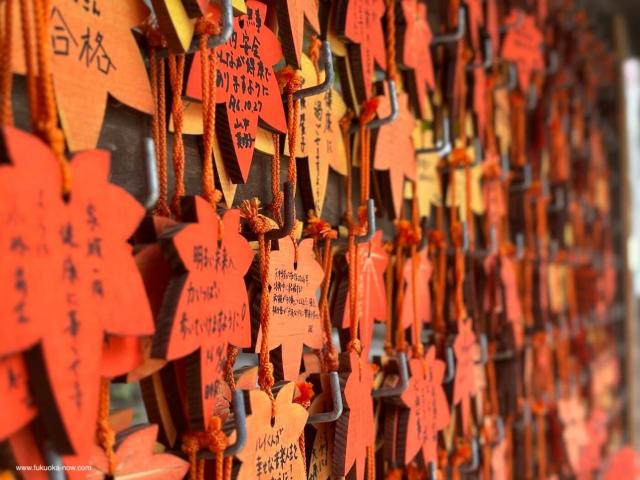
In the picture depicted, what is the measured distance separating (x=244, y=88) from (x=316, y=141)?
4.0 inches

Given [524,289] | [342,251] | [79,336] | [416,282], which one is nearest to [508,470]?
[524,289]

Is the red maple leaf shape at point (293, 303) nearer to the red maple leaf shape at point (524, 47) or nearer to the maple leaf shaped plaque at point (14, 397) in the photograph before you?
the maple leaf shaped plaque at point (14, 397)

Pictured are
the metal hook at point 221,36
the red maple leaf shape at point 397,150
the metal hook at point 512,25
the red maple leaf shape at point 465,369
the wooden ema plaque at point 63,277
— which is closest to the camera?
the wooden ema plaque at point 63,277

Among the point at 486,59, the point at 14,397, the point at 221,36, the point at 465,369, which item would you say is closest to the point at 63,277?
the point at 14,397

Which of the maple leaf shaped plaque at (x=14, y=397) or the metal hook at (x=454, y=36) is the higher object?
the metal hook at (x=454, y=36)

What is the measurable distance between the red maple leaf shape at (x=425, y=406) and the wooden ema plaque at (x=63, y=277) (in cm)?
32

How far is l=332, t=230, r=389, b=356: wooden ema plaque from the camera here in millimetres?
503

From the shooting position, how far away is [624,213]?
147cm

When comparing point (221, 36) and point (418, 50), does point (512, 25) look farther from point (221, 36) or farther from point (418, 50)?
point (221, 36)

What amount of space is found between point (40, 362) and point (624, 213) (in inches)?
56.2

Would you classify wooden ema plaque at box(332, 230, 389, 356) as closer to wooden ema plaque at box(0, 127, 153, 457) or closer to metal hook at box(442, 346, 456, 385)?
metal hook at box(442, 346, 456, 385)

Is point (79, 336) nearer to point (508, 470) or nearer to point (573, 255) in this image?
point (508, 470)

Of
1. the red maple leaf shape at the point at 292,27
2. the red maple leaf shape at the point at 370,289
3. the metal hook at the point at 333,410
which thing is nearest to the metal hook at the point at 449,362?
the red maple leaf shape at the point at 370,289

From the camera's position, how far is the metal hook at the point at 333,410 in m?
0.45
